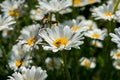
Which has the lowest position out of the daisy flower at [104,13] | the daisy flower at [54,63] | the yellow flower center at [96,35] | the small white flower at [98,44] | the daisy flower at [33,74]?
the daisy flower at [33,74]

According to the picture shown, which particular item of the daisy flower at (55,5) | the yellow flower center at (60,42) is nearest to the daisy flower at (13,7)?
the daisy flower at (55,5)

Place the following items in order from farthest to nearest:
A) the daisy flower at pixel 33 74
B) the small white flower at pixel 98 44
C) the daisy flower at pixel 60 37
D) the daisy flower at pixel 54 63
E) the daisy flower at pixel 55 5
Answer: the small white flower at pixel 98 44 < the daisy flower at pixel 54 63 < the daisy flower at pixel 55 5 < the daisy flower at pixel 60 37 < the daisy flower at pixel 33 74

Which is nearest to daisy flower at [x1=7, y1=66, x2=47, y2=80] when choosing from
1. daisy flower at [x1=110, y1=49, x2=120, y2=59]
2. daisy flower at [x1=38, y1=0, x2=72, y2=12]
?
daisy flower at [x1=38, y1=0, x2=72, y2=12]

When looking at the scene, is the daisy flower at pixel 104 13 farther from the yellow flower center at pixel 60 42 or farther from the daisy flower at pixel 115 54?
the yellow flower center at pixel 60 42

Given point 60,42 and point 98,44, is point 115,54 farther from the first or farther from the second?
point 60,42

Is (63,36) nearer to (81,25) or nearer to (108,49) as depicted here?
(81,25)

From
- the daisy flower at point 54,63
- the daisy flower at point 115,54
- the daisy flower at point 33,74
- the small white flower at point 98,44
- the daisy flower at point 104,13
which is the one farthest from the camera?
the small white flower at point 98,44
